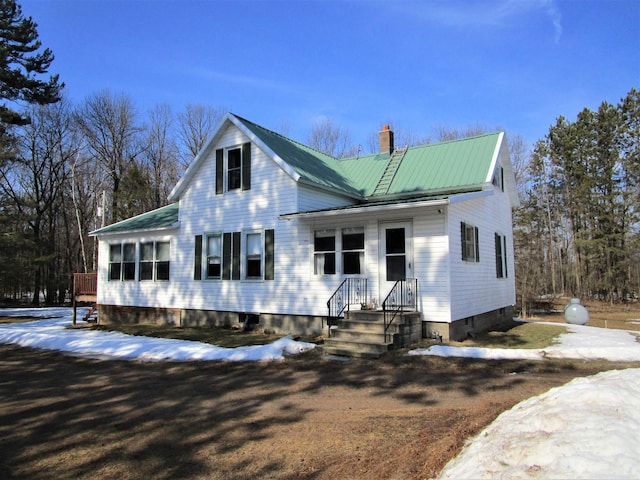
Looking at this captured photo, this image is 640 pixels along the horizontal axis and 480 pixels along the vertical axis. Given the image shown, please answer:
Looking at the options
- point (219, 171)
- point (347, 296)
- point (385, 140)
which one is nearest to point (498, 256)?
point (385, 140)

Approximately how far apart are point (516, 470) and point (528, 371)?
592 cm

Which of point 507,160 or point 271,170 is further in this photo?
point 507,160

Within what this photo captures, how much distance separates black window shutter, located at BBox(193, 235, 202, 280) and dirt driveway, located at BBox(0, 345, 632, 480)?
5672mm

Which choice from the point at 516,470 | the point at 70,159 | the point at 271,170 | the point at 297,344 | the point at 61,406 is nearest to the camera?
the point at 516,470

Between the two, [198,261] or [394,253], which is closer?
[394,253]

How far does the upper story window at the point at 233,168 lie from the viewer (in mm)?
14778

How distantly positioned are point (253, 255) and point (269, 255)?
2.55 feet

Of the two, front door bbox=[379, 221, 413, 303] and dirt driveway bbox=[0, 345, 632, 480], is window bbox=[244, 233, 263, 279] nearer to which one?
front door bbox=[379, 221, 413, 303]

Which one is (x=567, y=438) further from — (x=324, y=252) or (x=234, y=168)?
(x=234, y=168)

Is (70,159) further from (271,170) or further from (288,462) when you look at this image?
(288,462)

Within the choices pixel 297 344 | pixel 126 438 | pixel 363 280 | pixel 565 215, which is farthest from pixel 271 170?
pixel 565 215

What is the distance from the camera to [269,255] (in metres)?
13.8

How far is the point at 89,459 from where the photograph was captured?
185 inches

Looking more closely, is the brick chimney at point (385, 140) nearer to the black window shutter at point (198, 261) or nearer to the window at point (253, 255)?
the window at point (253, 255)
